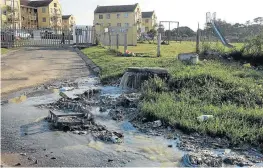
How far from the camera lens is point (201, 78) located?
34.1 ft

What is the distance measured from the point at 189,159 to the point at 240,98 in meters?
3.83

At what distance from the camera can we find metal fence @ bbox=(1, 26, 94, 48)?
36438 millimetres

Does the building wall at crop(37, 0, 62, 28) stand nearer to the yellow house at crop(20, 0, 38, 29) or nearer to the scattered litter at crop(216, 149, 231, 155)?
the yellow house at crop(20, 0, 38, 29)

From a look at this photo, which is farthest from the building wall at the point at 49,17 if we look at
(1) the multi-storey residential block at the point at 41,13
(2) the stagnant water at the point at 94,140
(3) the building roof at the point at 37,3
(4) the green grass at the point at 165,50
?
(2) the stagnant water at the point at 94,140

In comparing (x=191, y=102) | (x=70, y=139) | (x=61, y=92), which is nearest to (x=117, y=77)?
(x=61, y=92)

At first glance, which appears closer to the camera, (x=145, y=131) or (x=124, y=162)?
(x=124, y=162)

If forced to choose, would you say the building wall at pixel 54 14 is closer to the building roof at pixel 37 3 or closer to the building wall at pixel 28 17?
the building roof at pixel 37 3

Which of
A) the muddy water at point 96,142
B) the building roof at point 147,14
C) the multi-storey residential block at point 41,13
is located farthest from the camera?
the building roof at point 147,14

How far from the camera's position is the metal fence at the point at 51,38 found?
36.4 metres

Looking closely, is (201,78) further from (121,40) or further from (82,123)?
(121,40)

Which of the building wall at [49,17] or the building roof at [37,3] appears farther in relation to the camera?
the building roof at [37,3]

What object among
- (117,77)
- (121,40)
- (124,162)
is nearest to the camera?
(124,162)

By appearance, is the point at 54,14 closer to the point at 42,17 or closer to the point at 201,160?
the point at 42,17

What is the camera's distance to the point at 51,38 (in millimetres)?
38969
